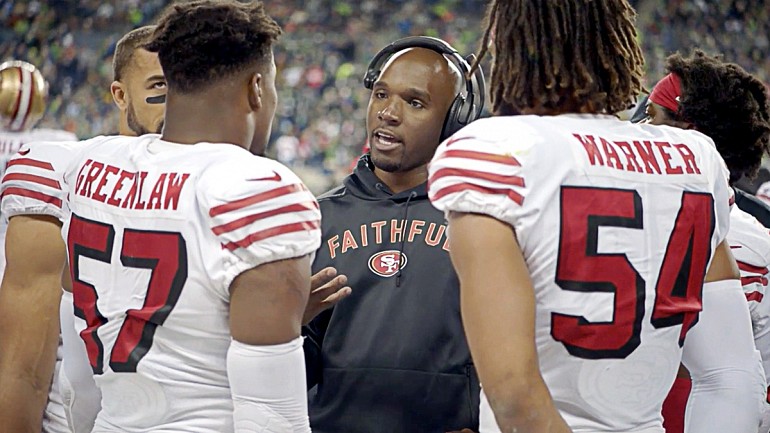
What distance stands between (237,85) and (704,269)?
929 mm

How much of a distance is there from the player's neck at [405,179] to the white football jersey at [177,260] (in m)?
0.81

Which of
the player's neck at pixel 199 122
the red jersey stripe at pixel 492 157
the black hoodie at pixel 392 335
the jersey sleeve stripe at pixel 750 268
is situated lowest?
the black hoodie at pixel 392 335

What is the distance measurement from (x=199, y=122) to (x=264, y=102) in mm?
149

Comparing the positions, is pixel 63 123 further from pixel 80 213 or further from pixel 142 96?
pixel 80 213

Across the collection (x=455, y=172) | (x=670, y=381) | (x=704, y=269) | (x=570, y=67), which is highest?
(x=570, y=67)

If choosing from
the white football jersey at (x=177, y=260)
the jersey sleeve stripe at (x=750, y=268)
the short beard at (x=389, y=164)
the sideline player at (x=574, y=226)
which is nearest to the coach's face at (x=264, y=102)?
the white football jersey at (x=177, y=260)

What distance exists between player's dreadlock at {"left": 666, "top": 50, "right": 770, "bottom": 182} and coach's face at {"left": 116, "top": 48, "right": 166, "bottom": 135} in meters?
1.43

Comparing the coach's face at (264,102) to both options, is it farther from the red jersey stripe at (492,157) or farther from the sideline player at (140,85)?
the sideline player at (140,85)

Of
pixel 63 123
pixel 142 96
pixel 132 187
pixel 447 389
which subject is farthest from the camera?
pixel 63 123

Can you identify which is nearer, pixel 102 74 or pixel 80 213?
pixel 80 213

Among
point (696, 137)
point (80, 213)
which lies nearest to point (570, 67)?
point (696, 137)

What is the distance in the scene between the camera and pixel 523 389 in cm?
156

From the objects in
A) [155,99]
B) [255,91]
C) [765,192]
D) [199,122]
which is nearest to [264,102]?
[255,91]

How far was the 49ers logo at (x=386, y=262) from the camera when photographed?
2402mm
